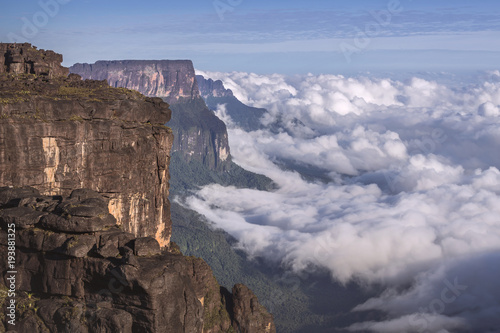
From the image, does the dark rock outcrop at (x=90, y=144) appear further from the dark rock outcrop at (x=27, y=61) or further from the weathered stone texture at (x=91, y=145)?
the dark rock outcrop at (x=27, y=61)

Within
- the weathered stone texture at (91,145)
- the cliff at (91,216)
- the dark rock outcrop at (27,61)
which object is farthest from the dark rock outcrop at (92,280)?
the dark rock outcrop at (27,61)

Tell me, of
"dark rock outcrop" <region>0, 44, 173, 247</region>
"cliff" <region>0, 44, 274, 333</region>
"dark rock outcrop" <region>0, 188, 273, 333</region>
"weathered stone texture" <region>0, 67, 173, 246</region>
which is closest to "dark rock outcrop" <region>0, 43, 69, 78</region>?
"cliff" <region>0, 44, 274, 333</region>

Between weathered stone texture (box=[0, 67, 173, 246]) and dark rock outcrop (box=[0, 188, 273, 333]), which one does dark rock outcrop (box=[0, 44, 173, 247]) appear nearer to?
weathered stone texture (box=[0, 67, 173, 246])

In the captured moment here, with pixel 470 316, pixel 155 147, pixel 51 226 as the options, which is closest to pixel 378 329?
pixel 470 316

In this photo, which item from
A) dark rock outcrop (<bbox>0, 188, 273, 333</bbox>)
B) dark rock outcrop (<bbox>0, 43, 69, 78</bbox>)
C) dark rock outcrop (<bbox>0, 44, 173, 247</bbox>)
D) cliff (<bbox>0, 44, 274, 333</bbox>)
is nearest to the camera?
dark rock outcrop (<bbox>0, 188, 273, 333</bbox>)

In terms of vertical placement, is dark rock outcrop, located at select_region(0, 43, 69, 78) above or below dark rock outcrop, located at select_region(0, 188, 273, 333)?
above

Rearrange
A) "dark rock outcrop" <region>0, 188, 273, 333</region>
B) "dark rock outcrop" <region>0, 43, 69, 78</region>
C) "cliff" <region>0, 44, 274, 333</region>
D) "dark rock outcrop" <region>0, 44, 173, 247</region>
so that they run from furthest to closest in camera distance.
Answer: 1. "dark rock outcrop" <region>0, 43, 69, 78</region>
2. "dark rock outcrop" <region>0, 44, 173, 247</region>
3. "cliff" <region>0, 44, 274, 333</region>
4. "dark rock outcrop" <region>0, 188, 273, 333</region>

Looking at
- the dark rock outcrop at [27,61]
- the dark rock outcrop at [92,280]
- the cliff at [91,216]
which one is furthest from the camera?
the dark rock outcrop at [27,61]

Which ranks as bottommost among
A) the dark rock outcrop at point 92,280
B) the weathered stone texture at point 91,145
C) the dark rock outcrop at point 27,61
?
the dark rock outcrop at point 92,280
